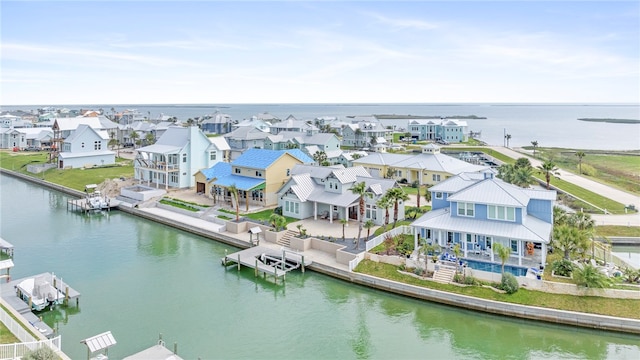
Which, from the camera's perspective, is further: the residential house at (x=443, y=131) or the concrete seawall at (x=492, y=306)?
the residential house at (x=443, y=131)

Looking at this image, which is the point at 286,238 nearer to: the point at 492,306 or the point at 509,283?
the point at 492,306

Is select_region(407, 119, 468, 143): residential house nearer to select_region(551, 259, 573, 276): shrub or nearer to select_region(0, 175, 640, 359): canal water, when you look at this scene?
select_region(551, 259, 573, 276): shrub

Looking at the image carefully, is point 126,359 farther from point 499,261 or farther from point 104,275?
point 499,261

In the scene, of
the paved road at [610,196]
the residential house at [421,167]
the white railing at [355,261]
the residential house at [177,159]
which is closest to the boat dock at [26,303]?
the white railing at [355,261]

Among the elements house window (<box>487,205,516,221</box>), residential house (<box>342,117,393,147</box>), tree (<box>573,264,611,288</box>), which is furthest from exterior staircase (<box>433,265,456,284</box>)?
residential house (<box>342,117,393,147</box>)

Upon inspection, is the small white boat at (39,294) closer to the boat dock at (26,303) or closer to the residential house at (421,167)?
the boat dock at (26,303)
